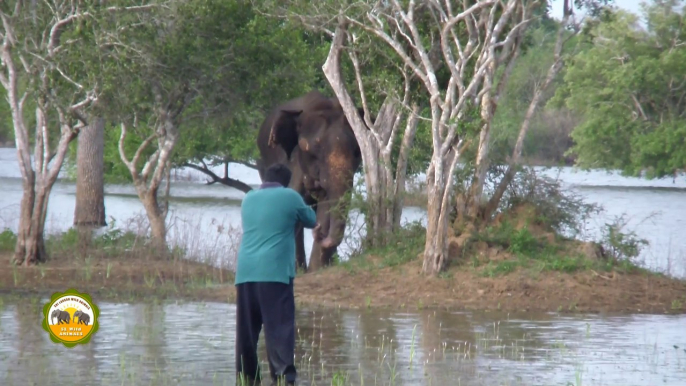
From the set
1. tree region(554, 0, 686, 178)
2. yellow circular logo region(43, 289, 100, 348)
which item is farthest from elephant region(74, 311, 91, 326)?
tree region(554, 0, 686, 178)

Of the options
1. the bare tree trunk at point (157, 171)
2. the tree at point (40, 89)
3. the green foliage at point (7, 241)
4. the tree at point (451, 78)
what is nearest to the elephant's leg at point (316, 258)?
the bare tree trunk at point (157, 171)

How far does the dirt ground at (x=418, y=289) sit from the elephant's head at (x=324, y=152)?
126 centimetres

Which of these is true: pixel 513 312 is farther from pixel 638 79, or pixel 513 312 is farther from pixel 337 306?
pixel 638 79

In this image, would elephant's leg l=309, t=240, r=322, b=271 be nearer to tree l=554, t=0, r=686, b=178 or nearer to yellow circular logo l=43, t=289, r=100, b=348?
yellow circular logo l=43, t=289, r=100, b=348

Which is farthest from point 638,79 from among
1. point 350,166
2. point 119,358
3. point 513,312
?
point 119,358

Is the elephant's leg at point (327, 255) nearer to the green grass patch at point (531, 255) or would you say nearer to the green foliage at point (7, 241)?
the green grass patch at point (531, 255)

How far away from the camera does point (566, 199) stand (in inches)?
642

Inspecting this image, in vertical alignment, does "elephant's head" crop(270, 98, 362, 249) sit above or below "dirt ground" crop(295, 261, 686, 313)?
above

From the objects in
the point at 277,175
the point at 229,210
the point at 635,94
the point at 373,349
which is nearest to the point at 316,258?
the point at 373,349

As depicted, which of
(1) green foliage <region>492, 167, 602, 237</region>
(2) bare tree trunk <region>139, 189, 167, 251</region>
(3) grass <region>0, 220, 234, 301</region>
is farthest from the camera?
(2) bare tree trunk <region>139, 189, 167, 251</region>

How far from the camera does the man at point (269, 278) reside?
902 cm

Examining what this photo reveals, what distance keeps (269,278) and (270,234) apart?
347mm

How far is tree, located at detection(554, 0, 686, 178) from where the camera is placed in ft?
147

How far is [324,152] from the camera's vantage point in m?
17.7
